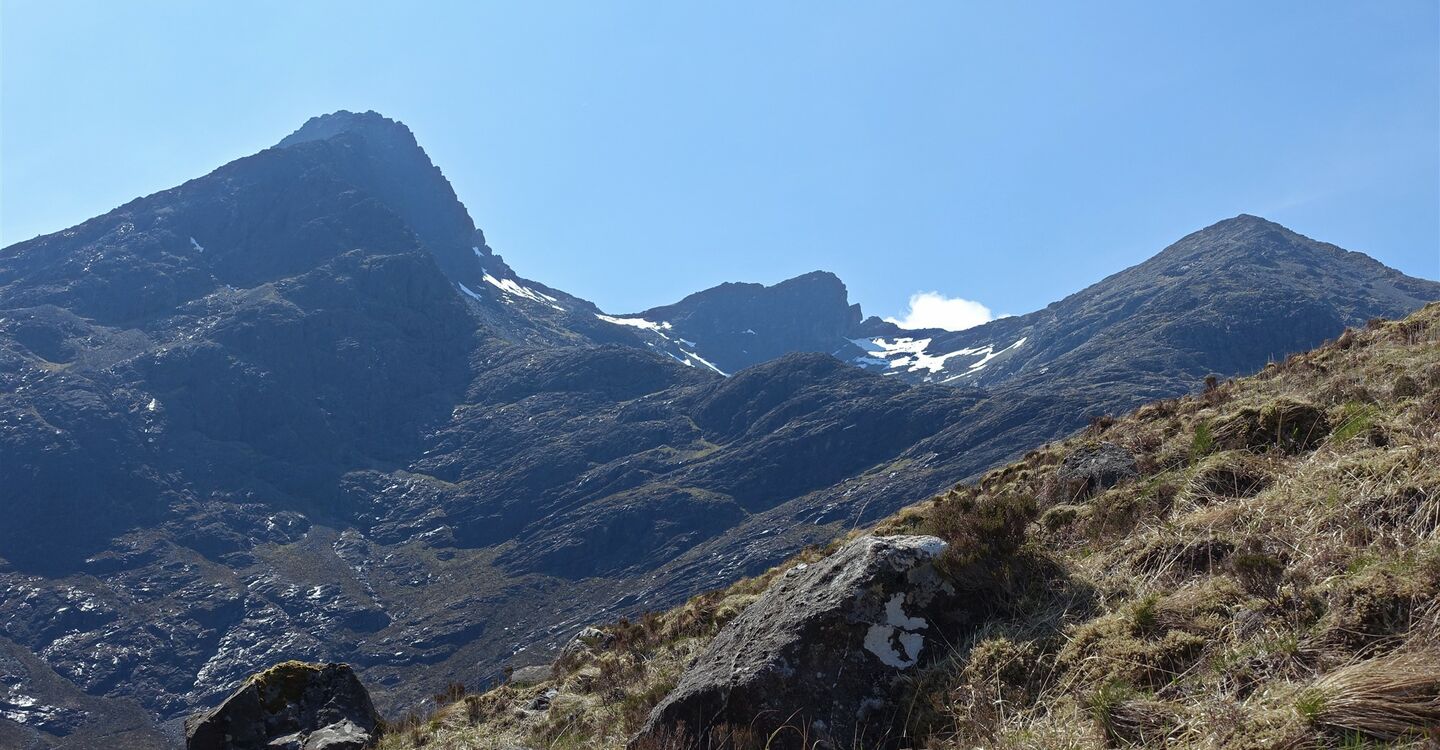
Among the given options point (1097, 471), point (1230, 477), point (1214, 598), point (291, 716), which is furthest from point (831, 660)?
point (291, 716)

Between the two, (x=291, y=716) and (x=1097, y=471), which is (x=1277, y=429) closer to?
(x=1097, y=471)

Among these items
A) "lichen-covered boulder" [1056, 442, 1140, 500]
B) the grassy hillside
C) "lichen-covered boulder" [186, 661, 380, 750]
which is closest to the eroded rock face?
the grassy hillside

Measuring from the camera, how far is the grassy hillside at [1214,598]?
575cm

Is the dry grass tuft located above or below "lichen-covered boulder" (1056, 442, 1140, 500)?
below

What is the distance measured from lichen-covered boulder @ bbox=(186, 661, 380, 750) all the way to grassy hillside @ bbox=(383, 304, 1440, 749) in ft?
6.85

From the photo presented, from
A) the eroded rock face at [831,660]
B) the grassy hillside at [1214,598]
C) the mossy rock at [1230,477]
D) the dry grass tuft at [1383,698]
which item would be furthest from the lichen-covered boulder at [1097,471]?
the dry grass tuft at [1383,698]

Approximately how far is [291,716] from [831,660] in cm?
1008

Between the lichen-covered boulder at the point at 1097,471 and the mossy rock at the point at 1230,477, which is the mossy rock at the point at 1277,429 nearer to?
the mossy rock at the point at 1230,477

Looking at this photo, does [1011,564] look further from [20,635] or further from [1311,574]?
[20,635]

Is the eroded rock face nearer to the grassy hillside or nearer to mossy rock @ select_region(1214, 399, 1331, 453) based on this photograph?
the grassy hillside

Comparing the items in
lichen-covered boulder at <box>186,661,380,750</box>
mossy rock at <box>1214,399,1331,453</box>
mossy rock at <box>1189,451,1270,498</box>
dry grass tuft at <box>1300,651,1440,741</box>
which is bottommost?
lichen-covered boulder at <box>186,661,380,750</box>

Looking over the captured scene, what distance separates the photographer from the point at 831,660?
27.2 ft

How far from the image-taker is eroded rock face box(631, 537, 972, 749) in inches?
313

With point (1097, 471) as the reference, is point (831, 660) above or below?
below
